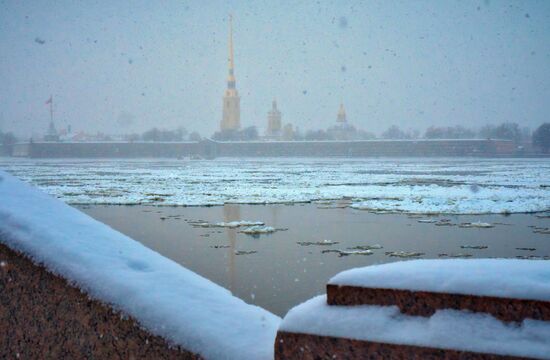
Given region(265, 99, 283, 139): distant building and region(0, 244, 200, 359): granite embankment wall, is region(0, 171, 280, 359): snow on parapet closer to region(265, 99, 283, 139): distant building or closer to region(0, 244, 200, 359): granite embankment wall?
region(0, 244, 200, 359): granite embankment wall

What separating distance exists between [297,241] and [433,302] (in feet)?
21.3

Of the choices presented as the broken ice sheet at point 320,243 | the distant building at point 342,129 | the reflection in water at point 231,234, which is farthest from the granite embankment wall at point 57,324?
the distant building at point 342,129

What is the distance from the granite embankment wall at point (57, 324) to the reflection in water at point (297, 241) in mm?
2735

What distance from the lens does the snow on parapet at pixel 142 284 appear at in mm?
1188

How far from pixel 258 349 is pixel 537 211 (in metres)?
10.9

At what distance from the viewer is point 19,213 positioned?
139 cm

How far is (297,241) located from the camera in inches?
293

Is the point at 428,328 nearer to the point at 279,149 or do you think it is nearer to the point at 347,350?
the point at 347,350

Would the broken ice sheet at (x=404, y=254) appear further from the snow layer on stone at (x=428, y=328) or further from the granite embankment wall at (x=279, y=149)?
the granite embankment wall at (x=279, y=149)

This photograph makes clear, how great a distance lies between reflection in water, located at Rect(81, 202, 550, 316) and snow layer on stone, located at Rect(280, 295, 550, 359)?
2.95 meters

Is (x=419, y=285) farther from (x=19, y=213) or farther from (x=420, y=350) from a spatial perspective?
(x=19, y=213)

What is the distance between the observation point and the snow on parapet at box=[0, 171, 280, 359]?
1188mm

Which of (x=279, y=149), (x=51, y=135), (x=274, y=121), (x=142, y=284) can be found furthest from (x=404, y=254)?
(x=274, y=121)

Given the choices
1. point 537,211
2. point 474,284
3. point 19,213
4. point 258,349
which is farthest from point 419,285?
point 537,211
